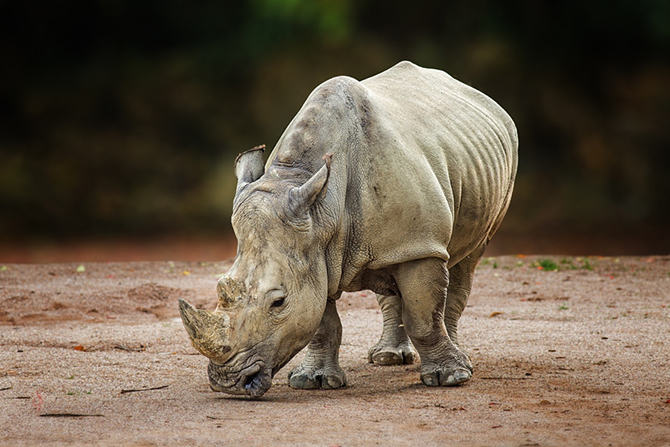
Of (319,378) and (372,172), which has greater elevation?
(372,172)

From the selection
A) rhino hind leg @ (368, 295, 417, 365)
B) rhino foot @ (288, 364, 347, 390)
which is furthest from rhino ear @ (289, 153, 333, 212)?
rhino hind leg @ (368, 295, 417, 365)

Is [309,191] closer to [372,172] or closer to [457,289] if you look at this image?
[372,172]

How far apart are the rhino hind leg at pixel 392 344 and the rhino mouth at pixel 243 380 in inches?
70.9

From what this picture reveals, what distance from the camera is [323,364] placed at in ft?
18.1

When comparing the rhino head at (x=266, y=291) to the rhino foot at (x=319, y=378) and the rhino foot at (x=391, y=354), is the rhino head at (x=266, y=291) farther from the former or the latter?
the rhino foot at (x=391, y=354)

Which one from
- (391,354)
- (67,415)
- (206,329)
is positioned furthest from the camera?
(391,354)

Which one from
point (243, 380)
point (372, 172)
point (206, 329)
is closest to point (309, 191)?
point (372, 172)

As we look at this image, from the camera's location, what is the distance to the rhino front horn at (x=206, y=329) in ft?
14.5

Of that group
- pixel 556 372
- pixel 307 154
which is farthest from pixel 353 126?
pixel 556 372

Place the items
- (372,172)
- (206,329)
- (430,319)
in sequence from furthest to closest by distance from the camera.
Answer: (430,319), (372,172), (206,329)

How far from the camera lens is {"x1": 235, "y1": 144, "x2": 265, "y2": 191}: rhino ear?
5.10 metres

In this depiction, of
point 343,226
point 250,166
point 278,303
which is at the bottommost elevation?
point 278,303

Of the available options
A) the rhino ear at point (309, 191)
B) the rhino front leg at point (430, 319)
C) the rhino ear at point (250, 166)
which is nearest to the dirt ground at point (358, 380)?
the rhino front leg at point (430, 319)

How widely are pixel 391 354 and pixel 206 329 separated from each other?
2229mm
